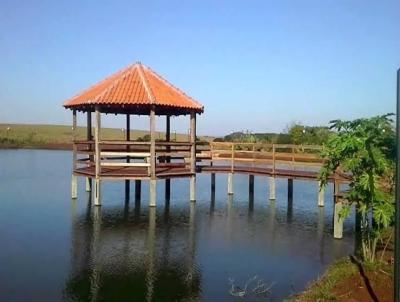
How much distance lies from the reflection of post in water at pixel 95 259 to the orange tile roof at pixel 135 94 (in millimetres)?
4323

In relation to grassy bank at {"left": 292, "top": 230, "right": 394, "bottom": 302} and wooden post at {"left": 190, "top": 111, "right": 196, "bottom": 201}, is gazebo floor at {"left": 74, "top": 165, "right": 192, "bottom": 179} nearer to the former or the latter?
wooden post at {"left": 190, "top": 111, "right": 196, "bottom": 201}

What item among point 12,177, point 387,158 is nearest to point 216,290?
point 387,158

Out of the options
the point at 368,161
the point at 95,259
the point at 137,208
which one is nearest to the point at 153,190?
the point at 137,208

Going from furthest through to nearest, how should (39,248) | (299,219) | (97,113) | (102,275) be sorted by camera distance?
(97,113)
(299,219)
(39,248)
(102,275)

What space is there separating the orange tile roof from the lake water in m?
3.93

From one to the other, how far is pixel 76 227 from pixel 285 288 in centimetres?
725

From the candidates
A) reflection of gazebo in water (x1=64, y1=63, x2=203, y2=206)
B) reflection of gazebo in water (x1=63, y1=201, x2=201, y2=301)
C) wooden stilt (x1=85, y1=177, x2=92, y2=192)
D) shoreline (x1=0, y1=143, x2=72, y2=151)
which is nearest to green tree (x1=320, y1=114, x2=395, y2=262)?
reflection of gazebo in water (x1=63, y1=201, x2=201, y2=301)

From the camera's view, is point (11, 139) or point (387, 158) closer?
point (387, 158)

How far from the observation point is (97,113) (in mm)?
17609

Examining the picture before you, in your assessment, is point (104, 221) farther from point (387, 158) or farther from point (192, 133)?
point (387, 158)

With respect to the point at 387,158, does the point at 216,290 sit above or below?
below

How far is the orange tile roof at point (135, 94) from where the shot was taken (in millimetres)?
17516

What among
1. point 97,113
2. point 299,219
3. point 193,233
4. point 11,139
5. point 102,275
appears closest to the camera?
point 102,275

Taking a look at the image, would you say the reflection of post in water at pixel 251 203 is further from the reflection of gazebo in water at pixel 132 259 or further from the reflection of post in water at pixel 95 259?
the reflection of post in water at pixel 95 259
